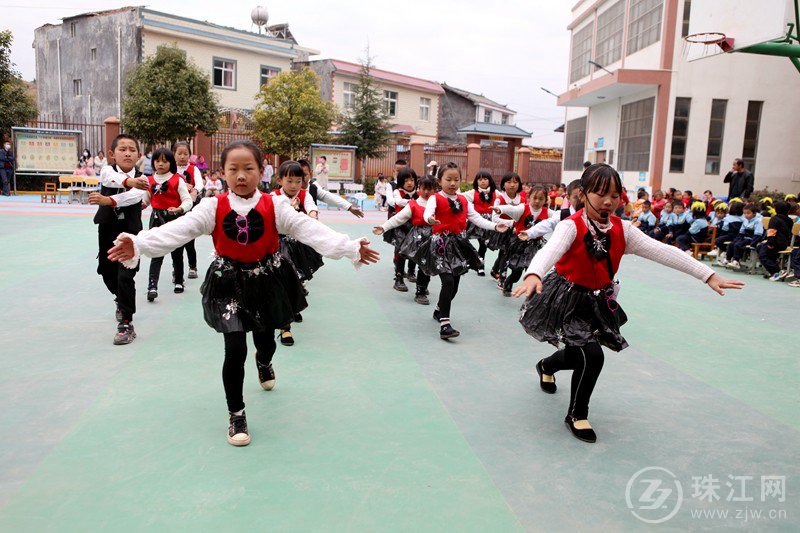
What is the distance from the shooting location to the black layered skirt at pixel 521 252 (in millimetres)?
7070

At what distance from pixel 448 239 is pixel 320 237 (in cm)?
260

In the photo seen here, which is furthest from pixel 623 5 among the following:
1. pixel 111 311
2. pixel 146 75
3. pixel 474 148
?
pixel 111 311

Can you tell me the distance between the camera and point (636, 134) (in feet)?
61.5

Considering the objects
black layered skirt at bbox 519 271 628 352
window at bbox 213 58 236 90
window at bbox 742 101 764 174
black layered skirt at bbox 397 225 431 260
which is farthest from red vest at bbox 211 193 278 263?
window at bbox 213 58 236 90

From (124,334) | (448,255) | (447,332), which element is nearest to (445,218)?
(448,255)

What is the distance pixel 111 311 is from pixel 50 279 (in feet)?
6.26

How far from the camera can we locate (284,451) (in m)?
3.20

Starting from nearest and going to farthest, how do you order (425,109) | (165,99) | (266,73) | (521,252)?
(521,252)
(165,99)
(266,73)
(425,109)

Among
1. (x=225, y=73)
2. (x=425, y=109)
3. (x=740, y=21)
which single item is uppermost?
(x=225, y=73)

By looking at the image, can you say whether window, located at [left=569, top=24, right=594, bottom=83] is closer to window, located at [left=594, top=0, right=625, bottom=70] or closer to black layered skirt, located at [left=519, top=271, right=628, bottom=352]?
window, located at [left=594, top=0, right=625, bottom=70]

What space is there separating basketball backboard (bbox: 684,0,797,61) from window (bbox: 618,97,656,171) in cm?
917

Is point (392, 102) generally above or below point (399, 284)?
above

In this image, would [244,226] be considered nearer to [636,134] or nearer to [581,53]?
[636,134]

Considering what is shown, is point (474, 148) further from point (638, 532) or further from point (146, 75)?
point (638, 532)
